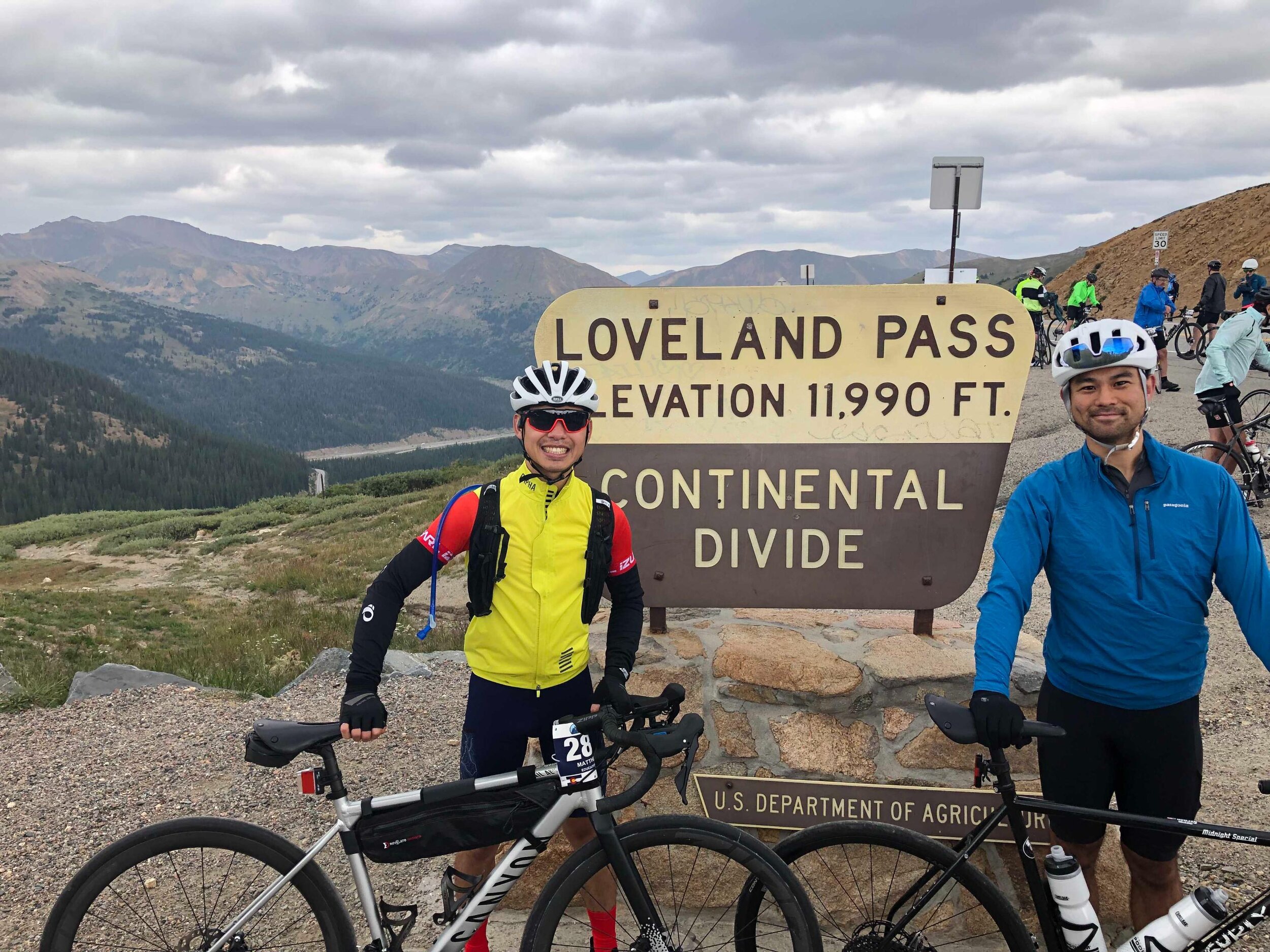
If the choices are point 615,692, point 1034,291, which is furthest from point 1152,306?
point 615,692

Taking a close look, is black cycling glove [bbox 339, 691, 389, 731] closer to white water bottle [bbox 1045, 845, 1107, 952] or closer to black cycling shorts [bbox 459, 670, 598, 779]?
black cycling shorts [bbox 459, 670, 598, 779]

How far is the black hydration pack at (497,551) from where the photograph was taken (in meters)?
2.78

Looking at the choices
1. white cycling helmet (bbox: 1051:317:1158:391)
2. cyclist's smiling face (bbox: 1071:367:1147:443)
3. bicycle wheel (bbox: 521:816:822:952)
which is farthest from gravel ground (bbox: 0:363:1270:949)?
white cycling helmet (bbox: 1051:317:1158:391)

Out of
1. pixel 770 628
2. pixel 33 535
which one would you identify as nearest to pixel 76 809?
pixel 770 628

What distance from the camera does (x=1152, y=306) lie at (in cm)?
1593

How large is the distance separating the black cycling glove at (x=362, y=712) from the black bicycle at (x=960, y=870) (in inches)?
50.6

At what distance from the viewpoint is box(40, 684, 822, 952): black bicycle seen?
8.21 feet

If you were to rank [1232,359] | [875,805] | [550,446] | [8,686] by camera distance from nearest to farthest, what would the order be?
[550,446]
[875,805]
[8,686]
[1232,359]

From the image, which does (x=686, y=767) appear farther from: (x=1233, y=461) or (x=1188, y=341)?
(x=1188, y=341)

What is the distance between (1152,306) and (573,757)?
17.2 meters

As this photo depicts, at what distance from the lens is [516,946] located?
3.46 m

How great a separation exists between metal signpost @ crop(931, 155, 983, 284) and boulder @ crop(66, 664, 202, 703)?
9.40m

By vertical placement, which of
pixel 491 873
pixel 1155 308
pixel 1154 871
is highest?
pixel 1155 308

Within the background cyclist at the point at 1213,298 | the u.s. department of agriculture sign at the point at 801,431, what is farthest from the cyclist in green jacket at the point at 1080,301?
the u.s. department of agriculture sign at the point at 801,431
